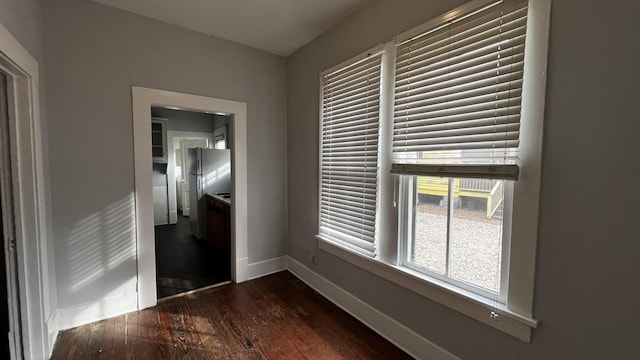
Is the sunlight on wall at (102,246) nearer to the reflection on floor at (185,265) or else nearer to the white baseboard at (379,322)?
the reflection on floor at (185,265)

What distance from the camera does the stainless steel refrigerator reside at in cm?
430

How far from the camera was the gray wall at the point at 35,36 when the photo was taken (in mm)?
1403

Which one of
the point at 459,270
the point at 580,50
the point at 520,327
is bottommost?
the point at 520,327

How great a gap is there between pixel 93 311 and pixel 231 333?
1213mm

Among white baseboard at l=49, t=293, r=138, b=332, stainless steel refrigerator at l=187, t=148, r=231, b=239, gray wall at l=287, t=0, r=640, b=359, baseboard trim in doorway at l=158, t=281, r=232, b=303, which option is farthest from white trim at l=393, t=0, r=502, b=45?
stainless steel refrigerator at l=187, t=148, r=231, b=239

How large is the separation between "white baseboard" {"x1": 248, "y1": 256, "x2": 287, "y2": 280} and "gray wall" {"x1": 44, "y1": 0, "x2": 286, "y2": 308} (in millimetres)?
1146

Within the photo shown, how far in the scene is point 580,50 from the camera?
3.69 feet

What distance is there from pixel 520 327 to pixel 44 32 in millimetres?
3627

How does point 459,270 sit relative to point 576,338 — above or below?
above

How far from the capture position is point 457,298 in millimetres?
1552

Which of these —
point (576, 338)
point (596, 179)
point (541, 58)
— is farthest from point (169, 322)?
point (541, 58)

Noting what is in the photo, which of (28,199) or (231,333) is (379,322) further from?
(28,199)

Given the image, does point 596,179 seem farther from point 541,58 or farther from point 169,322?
point 169,322

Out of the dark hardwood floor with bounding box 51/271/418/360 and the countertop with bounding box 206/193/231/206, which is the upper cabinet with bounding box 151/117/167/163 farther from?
the dark hardwood floor with bounding box 51/271/418/360
